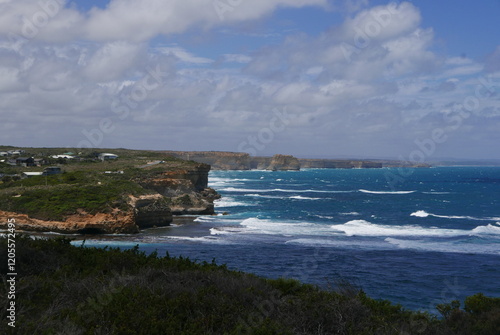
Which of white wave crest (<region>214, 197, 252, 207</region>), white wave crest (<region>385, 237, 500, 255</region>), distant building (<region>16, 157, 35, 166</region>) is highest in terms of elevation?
distant building (<region>16, 157, 35, 166</region>)

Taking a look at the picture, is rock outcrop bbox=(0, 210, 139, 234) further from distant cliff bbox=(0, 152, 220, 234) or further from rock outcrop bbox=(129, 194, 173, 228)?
rock outcrop bbox=(129, 194, 173, 228)

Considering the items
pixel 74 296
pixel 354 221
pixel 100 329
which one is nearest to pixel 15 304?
pixel 74 296

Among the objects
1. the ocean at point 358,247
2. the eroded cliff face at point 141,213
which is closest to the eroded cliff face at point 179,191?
Result: the eroded cliff face at point 141,213

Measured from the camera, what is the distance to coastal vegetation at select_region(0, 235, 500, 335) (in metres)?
8.09

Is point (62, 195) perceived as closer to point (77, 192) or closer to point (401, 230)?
point (77, 192)

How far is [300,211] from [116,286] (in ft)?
158

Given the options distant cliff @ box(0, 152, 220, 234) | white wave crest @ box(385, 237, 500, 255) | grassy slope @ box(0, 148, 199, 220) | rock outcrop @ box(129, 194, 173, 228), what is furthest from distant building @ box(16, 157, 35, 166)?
white wave crest @ box(385, 237, 500, 255)

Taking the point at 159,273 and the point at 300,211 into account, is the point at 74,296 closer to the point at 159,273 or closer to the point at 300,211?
the point at 159,273

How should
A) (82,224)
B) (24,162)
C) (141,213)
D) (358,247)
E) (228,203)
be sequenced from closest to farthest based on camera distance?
(358,247), (82,224), (141,213), (228,203), (24,162)

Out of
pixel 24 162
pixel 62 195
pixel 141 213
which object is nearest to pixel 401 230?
pixel 141 213

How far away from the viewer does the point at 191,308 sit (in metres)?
9.14

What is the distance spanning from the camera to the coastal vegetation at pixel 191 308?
26.6 ft

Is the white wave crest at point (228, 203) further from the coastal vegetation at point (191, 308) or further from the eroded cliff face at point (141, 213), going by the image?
the coastal vegetation at point (191, 308)

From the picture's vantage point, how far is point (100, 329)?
766 cm
